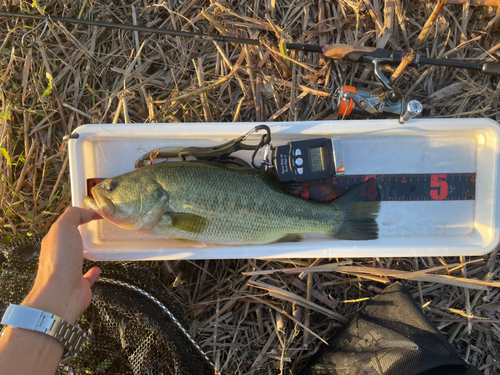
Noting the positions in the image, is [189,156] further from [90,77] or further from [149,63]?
[90,77]

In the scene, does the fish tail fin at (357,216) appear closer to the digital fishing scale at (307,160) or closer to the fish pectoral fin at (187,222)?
the digital fishing scale at (307,160)

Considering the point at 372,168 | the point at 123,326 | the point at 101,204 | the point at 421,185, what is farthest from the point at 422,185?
the point at 123,326

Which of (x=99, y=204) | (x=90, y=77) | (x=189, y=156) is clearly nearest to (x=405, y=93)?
(x=189, y=156)

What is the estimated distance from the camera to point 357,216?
254 centimetres

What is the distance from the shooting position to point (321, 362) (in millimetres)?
2637

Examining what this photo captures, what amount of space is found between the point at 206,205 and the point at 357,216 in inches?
47.6

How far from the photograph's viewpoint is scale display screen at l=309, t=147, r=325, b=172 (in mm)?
2373

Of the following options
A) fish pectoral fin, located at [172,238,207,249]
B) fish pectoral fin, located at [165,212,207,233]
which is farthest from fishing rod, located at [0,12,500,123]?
fish pectoral fin, located at [172,238,207,249]

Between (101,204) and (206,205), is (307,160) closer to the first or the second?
(206,205)

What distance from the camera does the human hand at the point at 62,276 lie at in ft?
6.57

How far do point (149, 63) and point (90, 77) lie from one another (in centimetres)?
58

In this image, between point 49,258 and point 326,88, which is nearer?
point 49,258

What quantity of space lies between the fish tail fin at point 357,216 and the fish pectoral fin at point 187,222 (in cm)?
104

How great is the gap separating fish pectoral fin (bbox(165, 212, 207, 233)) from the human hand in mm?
648
